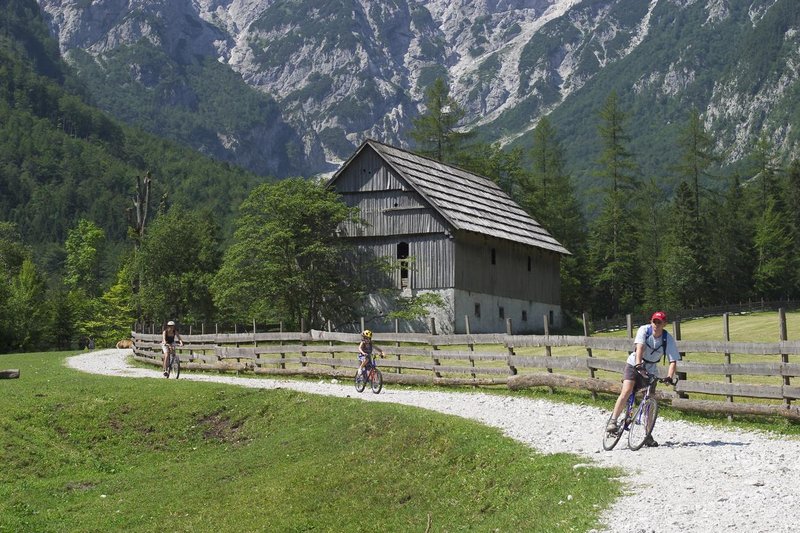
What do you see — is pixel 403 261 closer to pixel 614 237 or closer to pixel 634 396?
pixel 614 237

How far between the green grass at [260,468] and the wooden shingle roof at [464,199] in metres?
26.8

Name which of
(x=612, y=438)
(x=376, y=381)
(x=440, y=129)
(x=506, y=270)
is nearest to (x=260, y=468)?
(x=376, y=381)

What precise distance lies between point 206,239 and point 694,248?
145 ft

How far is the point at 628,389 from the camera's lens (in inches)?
635

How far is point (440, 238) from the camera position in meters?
54.4

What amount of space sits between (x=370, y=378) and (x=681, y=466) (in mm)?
14775

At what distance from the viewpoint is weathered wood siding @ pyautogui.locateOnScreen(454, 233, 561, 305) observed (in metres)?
55.0

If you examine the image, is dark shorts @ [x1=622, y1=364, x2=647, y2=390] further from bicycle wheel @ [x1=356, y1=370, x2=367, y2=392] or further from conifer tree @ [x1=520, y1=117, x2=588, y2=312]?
conifer tree @ [x1=520, y1=117, x2=588, y2=312]

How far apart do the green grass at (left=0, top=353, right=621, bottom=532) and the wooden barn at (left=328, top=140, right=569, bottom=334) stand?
25.3m

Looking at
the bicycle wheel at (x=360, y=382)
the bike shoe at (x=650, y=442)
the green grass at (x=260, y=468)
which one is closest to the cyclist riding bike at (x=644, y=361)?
the bike shoe at (x=650, y=442)

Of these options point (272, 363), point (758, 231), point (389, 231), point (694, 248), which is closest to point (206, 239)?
point (389, 231)

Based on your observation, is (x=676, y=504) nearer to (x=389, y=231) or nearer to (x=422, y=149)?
(x=389, y=231)

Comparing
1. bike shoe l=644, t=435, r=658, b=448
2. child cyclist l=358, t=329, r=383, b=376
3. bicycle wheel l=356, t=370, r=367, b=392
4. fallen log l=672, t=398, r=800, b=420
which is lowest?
bike shoe l=644, t=435, r=658, b=448

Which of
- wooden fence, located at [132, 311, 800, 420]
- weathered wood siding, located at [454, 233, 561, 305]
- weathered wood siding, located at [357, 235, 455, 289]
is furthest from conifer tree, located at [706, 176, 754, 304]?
wooden fence, located at [132, 311, 800, 420]
